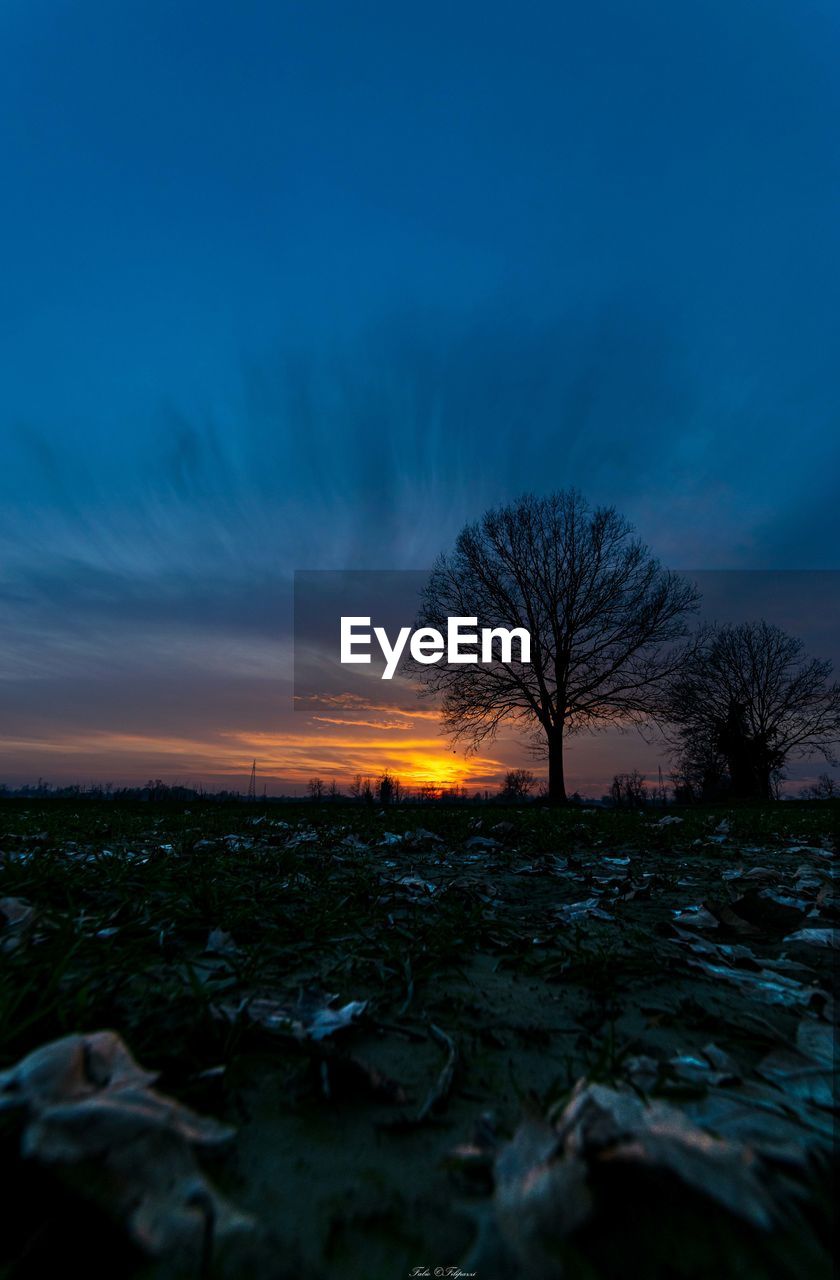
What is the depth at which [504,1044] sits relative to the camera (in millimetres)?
1576

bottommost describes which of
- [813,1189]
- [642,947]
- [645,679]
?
[642,947]

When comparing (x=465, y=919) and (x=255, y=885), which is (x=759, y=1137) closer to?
(x=465, y=919)

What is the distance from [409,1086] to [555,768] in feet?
77.7

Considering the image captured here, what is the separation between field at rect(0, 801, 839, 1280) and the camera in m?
0.80

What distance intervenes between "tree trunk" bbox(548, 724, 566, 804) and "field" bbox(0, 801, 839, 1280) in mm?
21361

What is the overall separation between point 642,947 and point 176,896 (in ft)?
7.25

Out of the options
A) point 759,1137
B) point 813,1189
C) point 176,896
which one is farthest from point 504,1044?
point 176,896

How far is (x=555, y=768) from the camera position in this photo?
78.3 ft

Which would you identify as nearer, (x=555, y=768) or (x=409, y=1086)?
(x=409, y=1086)

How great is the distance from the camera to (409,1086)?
1.35 meters

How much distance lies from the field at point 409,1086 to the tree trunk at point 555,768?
Answer: 2136 cm

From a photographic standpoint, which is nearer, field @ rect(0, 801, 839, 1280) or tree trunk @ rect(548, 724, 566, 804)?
field @ rect(0, 801, 839, 1280)

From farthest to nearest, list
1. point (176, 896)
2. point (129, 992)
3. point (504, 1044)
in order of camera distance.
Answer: point (176, 896)
point (129, 992)
point (504, 1044)

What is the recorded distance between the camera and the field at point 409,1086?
803 millimetres
